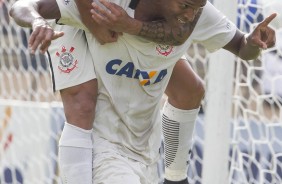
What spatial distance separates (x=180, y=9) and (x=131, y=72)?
314mm

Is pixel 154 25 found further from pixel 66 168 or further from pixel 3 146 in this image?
pixel 3 146

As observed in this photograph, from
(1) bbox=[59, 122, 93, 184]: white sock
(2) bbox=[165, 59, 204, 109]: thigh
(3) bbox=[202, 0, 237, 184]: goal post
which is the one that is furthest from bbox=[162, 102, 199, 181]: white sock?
(1) bbox=[59, 122, 93, 184]: white sock

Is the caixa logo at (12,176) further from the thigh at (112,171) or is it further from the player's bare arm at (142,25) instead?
the player's bare arm at (142,25)

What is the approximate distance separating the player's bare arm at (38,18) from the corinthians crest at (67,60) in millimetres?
165

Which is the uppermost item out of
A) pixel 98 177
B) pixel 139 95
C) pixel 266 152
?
pixel 139 95

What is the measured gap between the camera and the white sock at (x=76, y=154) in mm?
3197

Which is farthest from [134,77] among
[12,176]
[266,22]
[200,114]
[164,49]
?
[12,176]

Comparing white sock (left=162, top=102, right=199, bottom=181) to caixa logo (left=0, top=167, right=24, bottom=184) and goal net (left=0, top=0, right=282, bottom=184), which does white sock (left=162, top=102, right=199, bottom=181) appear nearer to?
goal net (left=0, top=0, right=282, bottom=184)

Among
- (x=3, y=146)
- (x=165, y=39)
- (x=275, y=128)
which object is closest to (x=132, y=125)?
(x=165, y=39)

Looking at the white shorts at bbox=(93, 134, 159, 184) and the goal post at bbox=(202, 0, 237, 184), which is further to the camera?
the goal post at bbox=(202, 0, 237, 184)

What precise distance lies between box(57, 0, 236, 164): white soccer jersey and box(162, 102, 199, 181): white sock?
0.78 feet

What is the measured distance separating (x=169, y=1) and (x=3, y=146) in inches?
110

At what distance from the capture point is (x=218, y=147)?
4184mm

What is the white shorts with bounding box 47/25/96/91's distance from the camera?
320 centimetres
